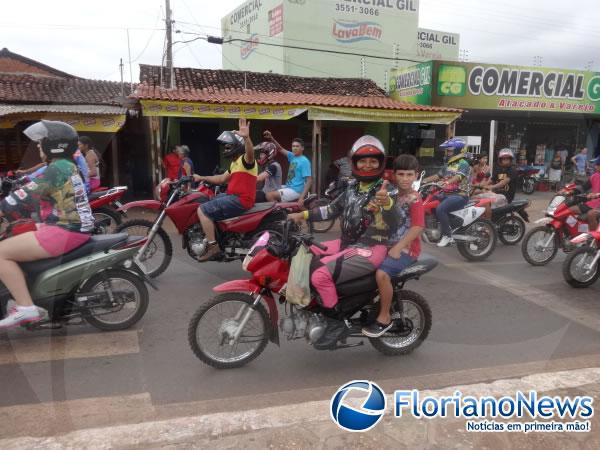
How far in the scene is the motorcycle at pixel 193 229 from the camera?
5.67 m

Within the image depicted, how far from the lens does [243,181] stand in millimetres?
5656

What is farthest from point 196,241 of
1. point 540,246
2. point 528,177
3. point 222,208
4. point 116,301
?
point 528,177

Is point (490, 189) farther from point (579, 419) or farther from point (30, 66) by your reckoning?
point (30, 66)

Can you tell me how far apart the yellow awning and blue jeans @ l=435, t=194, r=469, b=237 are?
5.46 m

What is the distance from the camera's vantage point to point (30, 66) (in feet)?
76.0

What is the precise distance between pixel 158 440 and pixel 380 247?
75.6 inches

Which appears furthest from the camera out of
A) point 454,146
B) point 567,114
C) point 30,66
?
point 30,66

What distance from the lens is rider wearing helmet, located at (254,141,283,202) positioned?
7.07m

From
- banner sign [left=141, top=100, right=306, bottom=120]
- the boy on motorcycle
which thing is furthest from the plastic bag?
banner sign [left=141, top=100, right=306, bottom=120]

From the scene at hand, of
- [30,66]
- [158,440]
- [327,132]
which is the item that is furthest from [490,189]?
[30,66]

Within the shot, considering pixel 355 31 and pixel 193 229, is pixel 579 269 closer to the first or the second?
pixel 193 229

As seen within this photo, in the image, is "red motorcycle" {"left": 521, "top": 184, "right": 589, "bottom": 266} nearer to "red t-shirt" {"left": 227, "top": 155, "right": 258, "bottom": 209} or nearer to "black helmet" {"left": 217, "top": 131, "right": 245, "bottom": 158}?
"red t-shirt" {"left": 227, "top": 155, "right": 258, "bottom": 209}

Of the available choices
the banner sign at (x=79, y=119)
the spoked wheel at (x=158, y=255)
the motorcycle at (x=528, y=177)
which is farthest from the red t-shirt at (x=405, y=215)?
the motorcycle at (x=528, y=177)

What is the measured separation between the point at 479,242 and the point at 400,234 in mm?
4036
